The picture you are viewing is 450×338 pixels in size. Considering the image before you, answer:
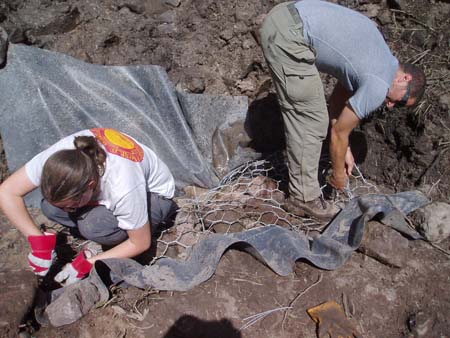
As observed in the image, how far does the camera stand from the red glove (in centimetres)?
217

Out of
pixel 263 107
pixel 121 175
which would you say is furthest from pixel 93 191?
pixel 263 107

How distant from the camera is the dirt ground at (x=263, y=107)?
216 centimetres

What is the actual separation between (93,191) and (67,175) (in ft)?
0.65

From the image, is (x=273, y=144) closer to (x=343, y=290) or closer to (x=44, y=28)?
(x=343, y=290)

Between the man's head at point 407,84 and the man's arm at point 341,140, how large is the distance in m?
0.23

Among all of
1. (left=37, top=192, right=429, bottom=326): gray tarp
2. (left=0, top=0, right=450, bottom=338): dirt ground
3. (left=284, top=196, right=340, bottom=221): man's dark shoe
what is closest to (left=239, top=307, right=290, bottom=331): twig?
(left=0, top=0, right=450, bottom=338): dirt ground

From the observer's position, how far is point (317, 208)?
9.23ft

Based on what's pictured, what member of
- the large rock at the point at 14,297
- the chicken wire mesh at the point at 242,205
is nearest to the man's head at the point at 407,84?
the chicken wire mesh at the point at 242,205

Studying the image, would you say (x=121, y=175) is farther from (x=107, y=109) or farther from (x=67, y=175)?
(x=107, y=109)

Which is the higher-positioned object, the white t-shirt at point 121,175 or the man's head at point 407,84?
the man's head at point 407,84

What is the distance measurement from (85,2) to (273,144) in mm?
1798

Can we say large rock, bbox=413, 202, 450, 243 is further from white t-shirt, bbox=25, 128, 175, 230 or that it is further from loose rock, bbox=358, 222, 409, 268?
white t-shirt, bbox=25, 128, 175, 230

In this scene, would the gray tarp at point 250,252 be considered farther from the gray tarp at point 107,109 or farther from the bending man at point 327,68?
the gray tarp at point 107,109

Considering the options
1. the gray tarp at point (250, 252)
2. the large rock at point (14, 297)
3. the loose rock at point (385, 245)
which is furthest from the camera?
the loose rock at point (385, 245)
